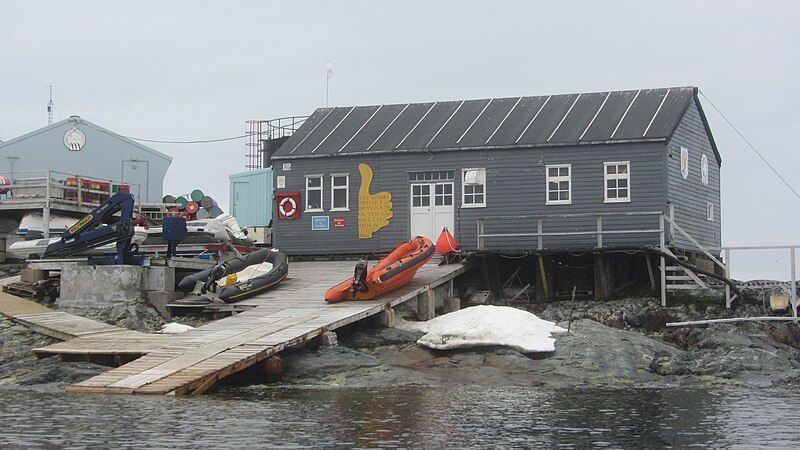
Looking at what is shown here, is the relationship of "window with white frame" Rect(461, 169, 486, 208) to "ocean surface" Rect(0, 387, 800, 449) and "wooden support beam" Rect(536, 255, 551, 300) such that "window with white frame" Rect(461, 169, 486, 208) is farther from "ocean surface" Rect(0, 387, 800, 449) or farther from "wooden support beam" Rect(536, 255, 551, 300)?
"ocean surface" Rect(0, 387, 800, 449)

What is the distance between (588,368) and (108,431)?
933cm

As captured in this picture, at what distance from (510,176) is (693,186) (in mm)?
4940

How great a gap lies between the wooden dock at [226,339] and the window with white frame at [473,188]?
3.30 meters

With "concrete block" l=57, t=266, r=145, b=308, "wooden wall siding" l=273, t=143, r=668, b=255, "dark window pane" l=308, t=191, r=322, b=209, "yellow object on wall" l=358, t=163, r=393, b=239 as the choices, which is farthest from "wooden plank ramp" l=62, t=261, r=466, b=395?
"dark window pane" l=308, t=191, r=322, b=209

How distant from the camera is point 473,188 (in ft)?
94.3

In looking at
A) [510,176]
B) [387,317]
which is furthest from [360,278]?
[510,176]

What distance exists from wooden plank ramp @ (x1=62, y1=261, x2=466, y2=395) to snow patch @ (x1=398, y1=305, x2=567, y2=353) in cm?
154

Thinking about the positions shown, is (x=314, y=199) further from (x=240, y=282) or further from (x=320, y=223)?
(x=240, y=282)

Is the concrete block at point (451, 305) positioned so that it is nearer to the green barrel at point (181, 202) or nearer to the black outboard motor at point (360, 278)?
the black outboard motor at point (360, 278)

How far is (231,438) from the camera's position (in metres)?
12.6

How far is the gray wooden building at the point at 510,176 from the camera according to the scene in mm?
27281

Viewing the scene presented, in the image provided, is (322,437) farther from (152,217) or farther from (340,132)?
(152,217)

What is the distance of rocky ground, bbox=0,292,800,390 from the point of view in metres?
19.0

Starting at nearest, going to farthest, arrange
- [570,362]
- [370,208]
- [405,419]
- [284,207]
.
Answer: [405,419], [570,362], [370,208], [284,207]
